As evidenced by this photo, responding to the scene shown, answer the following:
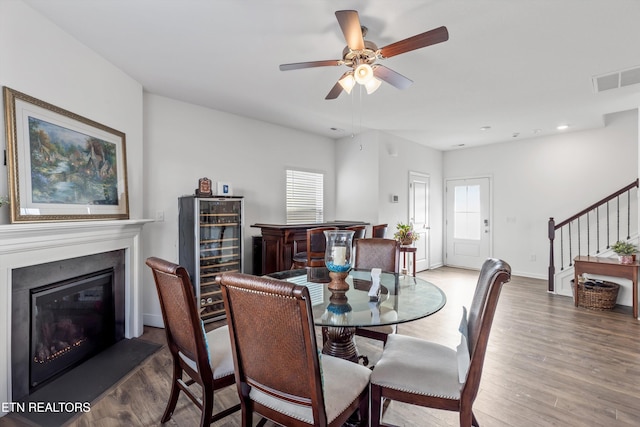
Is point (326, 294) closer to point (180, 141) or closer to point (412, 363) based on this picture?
point (412, 363)

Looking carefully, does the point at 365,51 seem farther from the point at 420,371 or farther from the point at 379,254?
the point at 420,371

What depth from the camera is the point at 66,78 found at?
7.81 ft

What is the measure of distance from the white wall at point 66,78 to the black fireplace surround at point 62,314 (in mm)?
520

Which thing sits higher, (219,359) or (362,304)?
(362,304)

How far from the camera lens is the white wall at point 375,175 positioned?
17.2ft

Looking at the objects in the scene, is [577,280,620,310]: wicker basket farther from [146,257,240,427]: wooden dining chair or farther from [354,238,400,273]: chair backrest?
[146,257,240,427]: wooden dining chair

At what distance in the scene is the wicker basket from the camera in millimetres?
3842

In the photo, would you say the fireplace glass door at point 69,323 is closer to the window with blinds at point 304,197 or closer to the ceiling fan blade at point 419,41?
the window with blinds at point 304,197

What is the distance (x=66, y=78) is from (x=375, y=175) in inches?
162

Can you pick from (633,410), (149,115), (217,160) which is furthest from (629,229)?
(149,115)

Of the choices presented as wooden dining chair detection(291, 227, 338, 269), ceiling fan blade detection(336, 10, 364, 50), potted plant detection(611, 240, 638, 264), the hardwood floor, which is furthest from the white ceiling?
the hardwood floor

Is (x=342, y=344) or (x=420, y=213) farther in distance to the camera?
(x=420, y=213)

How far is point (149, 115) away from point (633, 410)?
16.1ft

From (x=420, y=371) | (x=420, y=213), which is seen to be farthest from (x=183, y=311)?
(x=420, y=213)
